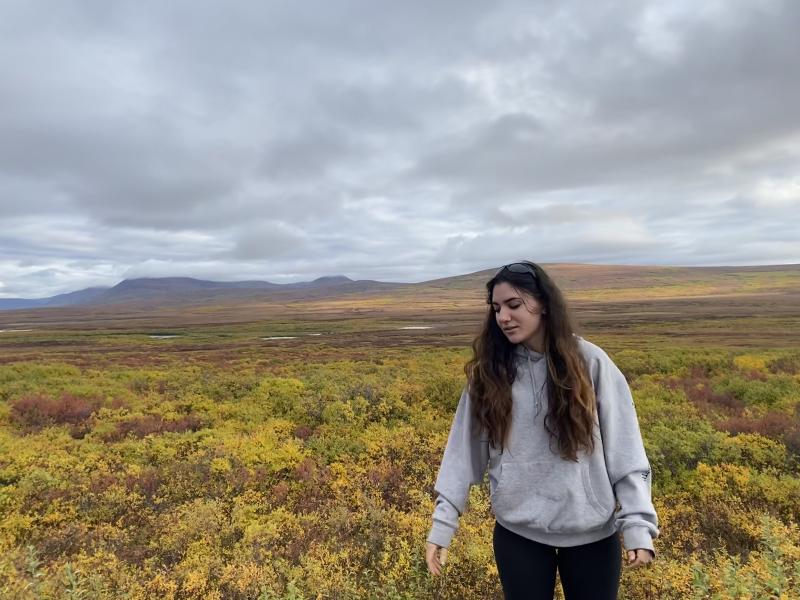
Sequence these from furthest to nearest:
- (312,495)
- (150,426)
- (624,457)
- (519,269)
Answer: (150,426) → (312,495) → (519,269) → (624,457)

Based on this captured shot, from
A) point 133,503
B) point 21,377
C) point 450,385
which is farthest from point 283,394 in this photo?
point 21,377

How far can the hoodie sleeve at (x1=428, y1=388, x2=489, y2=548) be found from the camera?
8.04 ft

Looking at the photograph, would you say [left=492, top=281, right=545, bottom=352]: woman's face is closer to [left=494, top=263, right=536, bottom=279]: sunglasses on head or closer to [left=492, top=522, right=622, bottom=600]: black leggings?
[left=494, top=263, right=536, bottom=279]: sunglasses on head

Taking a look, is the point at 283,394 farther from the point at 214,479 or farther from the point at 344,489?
the point at 344,489

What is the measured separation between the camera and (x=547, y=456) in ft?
7.85

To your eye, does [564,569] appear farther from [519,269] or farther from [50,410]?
[50,410]

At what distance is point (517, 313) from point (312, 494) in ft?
20.0

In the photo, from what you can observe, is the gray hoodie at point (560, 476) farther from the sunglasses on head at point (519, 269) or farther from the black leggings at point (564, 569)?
the sunglasses on head at point (519, 269)

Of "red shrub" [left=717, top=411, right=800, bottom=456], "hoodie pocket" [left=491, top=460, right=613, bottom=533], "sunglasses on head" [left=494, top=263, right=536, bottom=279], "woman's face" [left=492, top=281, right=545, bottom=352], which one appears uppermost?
"sunglasses on head" [left=494, top=263, right=536, bottom=279]

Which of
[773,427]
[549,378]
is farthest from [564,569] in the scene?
[773,427]

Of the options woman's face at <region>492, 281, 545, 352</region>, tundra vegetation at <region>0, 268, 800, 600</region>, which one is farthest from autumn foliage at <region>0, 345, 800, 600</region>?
woman's face at <region>492, 281, 545, 352</region>

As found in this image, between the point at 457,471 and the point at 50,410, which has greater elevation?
the point at 457,471

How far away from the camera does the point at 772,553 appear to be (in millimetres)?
4543

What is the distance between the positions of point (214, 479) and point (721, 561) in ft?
24.2
